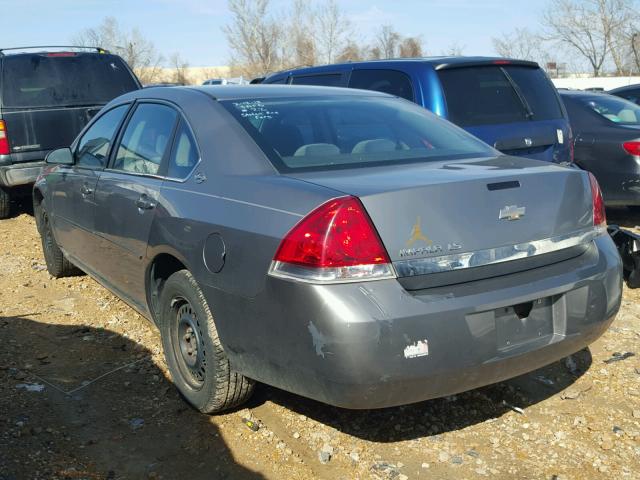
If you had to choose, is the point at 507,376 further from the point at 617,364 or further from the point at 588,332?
the point at 617,364

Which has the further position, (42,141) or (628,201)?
(42,141)

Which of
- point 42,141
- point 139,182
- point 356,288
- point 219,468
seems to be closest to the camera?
point 356,288

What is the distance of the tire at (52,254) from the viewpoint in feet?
19.5

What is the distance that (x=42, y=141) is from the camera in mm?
8211

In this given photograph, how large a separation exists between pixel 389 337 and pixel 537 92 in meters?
3.97

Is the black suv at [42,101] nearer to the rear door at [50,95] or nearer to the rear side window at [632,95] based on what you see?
the rear door at [50,95]

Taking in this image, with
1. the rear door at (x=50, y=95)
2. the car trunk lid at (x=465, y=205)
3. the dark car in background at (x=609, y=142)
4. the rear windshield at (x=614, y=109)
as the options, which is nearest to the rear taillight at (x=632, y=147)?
the dark car in background at (x=609, y=142)

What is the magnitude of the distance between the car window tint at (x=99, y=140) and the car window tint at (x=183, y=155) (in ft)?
3.40

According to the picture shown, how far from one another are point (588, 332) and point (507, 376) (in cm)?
48

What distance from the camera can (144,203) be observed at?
3.79 meters

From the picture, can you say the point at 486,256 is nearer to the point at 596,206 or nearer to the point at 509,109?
the point at 596,206

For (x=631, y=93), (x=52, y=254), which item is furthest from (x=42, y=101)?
(x=631, y=93)

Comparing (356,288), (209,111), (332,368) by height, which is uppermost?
(209,111)

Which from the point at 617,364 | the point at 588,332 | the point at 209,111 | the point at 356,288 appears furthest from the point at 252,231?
the point at 617,364
